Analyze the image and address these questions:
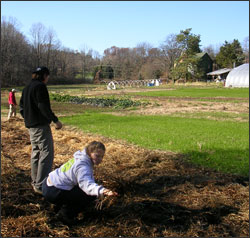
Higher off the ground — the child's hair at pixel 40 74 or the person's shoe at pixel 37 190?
the child's hair at pixel 40 74

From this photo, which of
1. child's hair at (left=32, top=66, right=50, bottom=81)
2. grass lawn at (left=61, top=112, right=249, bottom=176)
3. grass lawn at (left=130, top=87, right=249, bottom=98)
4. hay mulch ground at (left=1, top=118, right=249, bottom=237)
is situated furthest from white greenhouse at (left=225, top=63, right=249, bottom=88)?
child's hair at (left=32, top=66, right=50, bottom=81)

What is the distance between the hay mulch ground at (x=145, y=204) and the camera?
3455mm

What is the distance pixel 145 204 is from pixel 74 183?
Answer: 4.06 feet

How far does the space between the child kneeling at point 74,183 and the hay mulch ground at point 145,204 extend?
8.1 inches

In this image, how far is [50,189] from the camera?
3436 millimetres

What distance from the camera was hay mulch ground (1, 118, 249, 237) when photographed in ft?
11.3

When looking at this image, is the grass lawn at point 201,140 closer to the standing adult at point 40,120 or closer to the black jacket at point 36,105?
the standing adult at point 40,120

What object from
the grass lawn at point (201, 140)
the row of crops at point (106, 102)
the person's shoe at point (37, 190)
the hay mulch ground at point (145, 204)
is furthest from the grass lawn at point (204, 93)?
the person's shoe at point (37, 190)

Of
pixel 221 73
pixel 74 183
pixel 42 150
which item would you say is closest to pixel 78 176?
pixel 74 183

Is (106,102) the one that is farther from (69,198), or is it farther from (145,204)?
(69,198)


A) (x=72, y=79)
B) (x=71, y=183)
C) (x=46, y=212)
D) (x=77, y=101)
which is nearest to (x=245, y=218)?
(x=71, y=183)

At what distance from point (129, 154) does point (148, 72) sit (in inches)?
2647

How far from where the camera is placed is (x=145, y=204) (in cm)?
411

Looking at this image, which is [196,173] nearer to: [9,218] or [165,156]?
[165,156]
